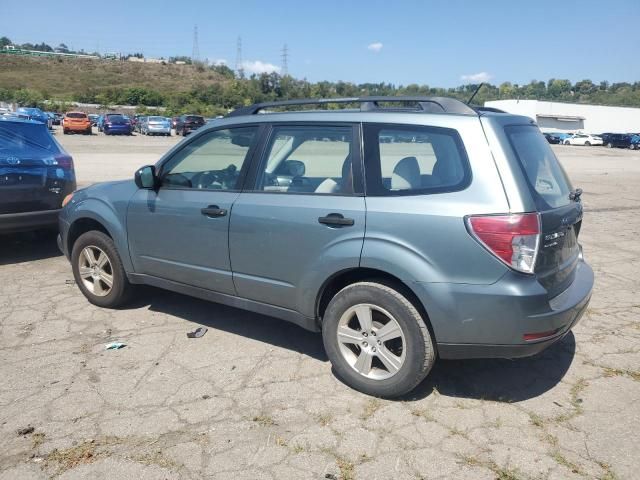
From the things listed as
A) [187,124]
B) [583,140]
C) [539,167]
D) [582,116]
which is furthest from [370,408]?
[582,116]

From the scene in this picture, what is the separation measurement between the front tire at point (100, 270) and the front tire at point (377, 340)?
2.23 meters

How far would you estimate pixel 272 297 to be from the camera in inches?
147

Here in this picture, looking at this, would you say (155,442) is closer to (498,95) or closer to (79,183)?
(79,183)

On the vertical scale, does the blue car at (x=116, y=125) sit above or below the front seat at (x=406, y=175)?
above

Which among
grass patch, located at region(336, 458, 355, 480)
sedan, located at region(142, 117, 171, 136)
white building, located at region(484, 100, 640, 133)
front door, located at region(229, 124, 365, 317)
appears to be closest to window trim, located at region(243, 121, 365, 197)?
front door, located at region(229, 124, 365, 317)

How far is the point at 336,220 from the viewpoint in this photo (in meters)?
3.32

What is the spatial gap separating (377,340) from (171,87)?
10981cm

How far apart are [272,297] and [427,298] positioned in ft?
3.92

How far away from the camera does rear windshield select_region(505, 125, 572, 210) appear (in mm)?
3104

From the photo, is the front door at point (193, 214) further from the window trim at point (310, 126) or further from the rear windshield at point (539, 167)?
the rear windshield at point (539, 167)

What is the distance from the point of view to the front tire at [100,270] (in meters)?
4.70

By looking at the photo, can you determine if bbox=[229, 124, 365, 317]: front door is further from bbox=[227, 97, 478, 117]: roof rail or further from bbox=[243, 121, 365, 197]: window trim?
bbox=[227, 97, 478, 117]: roof rail

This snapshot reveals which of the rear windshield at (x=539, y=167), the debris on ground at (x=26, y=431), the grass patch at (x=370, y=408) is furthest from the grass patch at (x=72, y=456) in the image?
the rear windshield at (x=539, y=167)

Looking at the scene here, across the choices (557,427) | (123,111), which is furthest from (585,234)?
(123,111)
